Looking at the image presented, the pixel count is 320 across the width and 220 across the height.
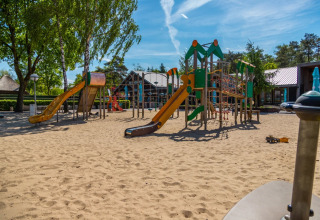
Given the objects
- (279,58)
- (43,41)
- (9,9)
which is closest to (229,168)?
Answer: (43,41)

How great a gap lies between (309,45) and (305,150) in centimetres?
6043

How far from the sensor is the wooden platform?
142 centimetres

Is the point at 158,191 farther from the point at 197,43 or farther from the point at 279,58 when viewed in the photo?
the point at 279,58

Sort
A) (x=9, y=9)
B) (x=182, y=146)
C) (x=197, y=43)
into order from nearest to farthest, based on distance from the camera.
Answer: (x=182, y=146) < (x=197, y=43) < (x=9, y=9)

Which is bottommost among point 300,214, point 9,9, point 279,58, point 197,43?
point 300,214

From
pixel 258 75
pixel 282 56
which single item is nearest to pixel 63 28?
pixel 258 75

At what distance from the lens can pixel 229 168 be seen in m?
4.09

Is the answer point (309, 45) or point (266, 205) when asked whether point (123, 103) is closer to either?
point (266, 205)

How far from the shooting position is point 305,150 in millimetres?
1172

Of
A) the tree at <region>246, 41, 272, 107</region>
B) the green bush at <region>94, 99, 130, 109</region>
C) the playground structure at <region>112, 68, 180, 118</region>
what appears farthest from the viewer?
the green bush at <region>94, 99, 130, 109</region>

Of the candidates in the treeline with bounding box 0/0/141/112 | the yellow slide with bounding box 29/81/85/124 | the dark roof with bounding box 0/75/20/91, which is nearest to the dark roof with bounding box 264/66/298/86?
the treeline with bounding box 0/0/141/112

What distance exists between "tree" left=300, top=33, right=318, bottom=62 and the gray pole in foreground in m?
58.6

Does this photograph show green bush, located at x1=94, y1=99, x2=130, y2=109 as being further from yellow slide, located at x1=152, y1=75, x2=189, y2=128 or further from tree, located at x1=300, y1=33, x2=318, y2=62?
tree, located at x1=300, y1=33, x2=318, y2=62

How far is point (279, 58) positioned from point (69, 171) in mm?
59529
